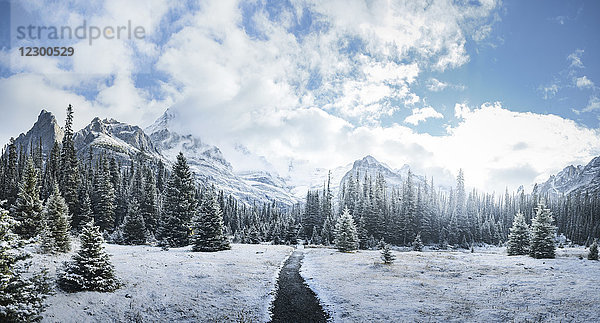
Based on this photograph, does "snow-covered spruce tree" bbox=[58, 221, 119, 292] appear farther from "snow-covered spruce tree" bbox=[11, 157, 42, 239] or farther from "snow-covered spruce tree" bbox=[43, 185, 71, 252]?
"snow-covered spruce tree" bbox=[11, 157, 42, 239]

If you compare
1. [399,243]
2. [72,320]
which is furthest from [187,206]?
[399,243]

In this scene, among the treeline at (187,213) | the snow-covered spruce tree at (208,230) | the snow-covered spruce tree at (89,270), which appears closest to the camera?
the snow-covered spruce tree at (89,270)

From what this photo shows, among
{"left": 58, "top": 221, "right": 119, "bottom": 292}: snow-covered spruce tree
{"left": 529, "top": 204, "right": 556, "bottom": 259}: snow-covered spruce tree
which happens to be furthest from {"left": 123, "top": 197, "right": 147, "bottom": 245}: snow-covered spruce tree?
{"left": 529, "top": 204, "right": 556, "bottom": 259}: snow-covered spruce tree

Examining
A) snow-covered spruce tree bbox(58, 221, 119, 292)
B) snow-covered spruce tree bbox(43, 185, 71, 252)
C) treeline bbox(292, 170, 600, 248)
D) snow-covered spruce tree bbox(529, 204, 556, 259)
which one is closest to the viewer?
snow-covered spruce tree bbox(58, 221, 119, 292)

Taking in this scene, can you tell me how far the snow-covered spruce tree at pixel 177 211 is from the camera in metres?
40.7

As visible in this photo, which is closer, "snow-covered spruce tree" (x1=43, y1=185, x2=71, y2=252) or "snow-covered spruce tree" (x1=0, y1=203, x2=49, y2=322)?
"snow-covered spruce tree" (x1=0, y1=203, x2=49, y2=322)

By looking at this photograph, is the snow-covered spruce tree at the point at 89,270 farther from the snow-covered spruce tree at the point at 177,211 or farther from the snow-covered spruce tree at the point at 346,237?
the snow-covered spruce tree at the point at 346,237

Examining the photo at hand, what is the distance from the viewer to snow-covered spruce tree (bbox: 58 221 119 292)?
45.5 ft

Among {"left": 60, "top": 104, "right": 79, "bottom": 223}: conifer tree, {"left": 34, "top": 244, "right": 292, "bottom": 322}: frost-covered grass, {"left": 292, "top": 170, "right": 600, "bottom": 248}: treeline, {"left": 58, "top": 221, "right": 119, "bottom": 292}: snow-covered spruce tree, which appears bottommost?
{"left": 292, "top": 170, "right": 600, "bottom": 248}: treeline

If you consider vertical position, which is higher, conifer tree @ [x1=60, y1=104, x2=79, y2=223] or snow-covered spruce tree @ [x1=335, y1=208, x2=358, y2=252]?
conifer tree @ [x1=60, y1=104, x2=79, y2=223]

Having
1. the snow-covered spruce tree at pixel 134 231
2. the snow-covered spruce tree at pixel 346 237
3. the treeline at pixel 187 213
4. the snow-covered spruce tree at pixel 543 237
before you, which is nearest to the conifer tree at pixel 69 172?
the treeline at pixel 187 213

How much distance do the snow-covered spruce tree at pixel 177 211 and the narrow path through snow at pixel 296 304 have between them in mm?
23567

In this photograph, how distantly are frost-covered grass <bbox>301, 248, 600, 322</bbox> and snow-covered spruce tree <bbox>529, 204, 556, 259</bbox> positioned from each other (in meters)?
9.88

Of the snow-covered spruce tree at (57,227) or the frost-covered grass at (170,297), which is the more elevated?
the snow-covered spruce tree at (57,227)
